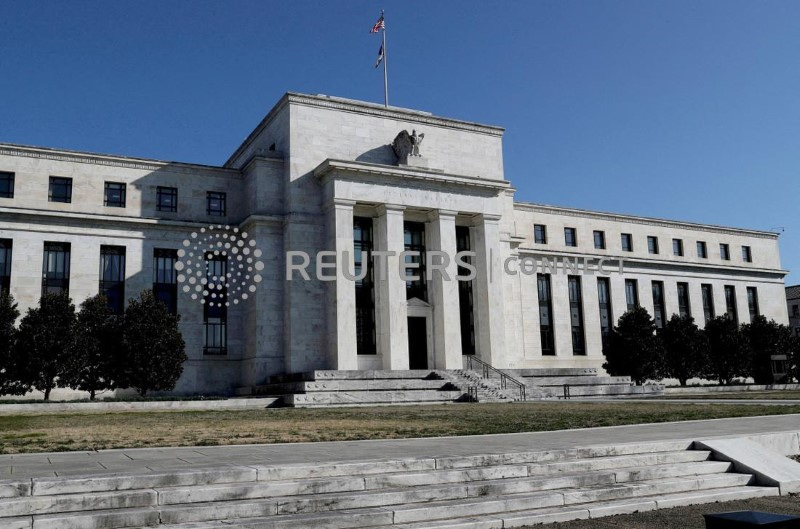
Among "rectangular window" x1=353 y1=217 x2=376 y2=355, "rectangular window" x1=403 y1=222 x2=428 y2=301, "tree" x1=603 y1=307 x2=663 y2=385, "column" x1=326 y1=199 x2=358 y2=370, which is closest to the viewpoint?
"column" x1=326 y1=199 x2=358 y2=370

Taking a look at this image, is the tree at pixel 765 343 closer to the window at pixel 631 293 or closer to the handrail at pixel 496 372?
the window at pixel 631 293

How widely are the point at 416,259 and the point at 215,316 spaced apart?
1271 cm

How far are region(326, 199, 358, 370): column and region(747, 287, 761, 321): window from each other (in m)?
43.1

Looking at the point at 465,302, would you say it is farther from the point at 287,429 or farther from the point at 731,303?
the point at 731,303

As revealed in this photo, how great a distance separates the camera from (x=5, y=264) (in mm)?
39281

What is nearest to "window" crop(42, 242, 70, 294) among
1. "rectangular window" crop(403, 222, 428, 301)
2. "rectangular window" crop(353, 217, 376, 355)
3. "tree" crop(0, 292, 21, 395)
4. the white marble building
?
the white marble building

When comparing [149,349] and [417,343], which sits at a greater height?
[417,343]

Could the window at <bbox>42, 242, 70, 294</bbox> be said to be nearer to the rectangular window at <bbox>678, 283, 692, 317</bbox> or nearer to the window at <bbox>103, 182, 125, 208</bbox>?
the window at <bbox>103, 182, 125, 208</bbox>

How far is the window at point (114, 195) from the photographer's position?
139 ft

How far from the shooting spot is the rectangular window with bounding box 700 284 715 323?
63938mm

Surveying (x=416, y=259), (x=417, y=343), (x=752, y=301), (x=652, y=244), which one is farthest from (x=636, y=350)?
(x=752, y=301)

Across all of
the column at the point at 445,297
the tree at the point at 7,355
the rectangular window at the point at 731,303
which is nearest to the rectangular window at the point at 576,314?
the column at the point at 445,297

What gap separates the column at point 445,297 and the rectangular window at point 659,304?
81.3 feet

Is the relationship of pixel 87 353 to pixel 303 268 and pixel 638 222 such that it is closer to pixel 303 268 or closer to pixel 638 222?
pixel 303 268
